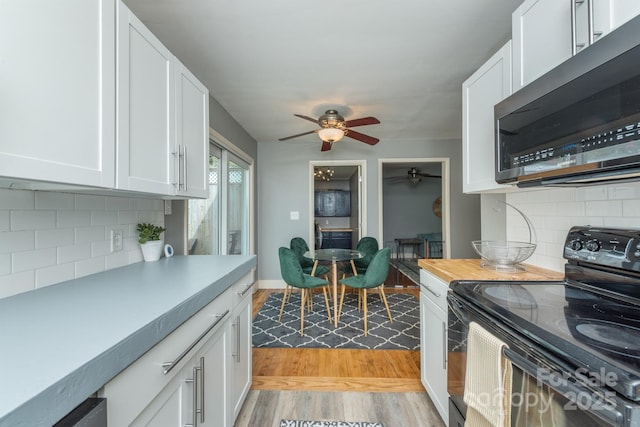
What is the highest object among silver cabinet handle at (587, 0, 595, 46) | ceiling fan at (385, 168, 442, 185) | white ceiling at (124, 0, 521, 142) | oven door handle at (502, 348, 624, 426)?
white ceiling at (124, 0, 521, 142)

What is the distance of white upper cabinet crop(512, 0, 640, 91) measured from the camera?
90 cm

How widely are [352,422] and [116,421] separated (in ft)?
4.58

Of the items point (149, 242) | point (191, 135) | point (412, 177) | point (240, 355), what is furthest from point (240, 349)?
point (412, 177)

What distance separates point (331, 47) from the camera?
6.40ft

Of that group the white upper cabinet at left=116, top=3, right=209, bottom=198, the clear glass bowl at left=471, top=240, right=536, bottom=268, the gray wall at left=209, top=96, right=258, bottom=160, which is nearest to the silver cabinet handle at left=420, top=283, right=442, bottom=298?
the clear glass bowl at left=471, top=240, right=536, bottom=268

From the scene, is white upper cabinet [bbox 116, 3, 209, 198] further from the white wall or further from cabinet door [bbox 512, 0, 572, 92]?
the white wall

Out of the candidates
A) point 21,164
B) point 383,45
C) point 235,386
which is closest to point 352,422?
point 235,386

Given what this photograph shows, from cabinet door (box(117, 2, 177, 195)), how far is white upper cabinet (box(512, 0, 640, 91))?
5.58 ft

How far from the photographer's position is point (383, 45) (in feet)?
6.36

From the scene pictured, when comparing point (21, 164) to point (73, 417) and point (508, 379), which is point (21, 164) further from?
point (508, 379)

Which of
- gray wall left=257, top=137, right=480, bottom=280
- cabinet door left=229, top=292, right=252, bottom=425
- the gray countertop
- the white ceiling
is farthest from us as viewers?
gray wall left=257, top=137, right=480, bottom=280

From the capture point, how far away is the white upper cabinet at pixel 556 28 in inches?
35.5

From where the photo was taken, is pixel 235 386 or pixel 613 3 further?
pixel 235 386

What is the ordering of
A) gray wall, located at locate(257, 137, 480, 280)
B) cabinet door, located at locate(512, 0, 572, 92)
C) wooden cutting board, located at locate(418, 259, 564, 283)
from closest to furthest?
cabinet door, located at locate(512, 0, 572, 92), wooden cutting board, located at locate(418, 259, 564, 283), gray wall, located at locate(257, 137, 480, 280)
